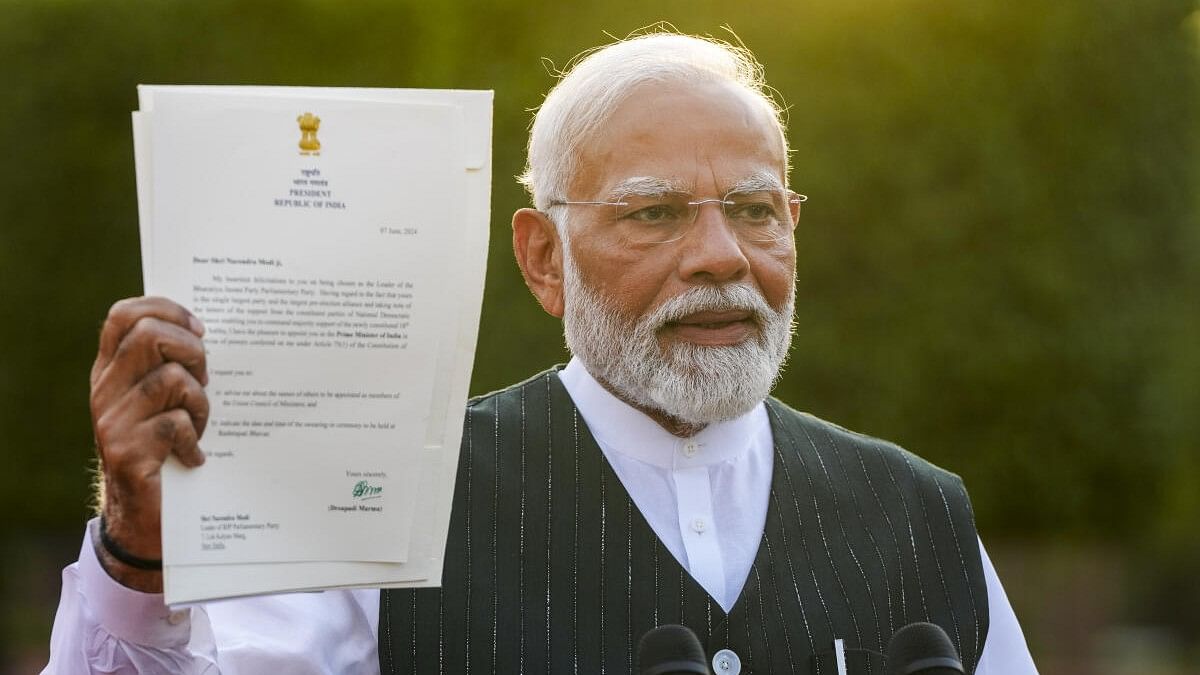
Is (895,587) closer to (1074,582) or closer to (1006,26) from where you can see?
(1006,26)

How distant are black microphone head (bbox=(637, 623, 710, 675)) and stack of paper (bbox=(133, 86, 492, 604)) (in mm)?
411

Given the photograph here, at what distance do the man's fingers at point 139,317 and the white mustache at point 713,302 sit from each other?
4.36ft

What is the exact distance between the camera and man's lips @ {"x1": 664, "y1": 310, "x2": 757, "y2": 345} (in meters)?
3.56

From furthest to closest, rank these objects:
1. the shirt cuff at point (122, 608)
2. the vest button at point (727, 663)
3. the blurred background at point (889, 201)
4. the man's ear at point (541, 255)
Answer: the blurred background at point (889, 201) < the man's ear at point (541, 255) < the vest button at point (727, 663) < the shirt cuff at point (122, 608)

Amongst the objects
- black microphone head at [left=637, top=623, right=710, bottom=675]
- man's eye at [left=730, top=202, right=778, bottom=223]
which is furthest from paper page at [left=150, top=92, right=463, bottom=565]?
man's eye at [left=730, top=202, right=778, bottom=223]

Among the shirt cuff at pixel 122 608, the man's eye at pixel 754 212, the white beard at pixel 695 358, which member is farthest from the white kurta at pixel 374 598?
the man's eye at pixel 754 212

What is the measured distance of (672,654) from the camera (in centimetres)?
248

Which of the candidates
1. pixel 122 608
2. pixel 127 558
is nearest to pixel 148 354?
pixel 127 558

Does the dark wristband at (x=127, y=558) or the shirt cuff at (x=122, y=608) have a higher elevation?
the dark wristband at (x=127, y=558)

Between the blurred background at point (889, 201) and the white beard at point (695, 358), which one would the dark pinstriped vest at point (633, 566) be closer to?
the white beard at point (695, 358)

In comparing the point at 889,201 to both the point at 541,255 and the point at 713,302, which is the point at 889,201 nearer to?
the point at 541,255

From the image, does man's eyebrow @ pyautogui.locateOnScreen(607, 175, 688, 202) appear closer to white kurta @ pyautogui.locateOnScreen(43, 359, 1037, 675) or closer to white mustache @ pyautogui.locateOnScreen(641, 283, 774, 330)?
white mustache @ pyautogui.locateOnScreen(641, 283, 774, 330)

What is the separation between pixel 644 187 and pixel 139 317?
4.63 ft

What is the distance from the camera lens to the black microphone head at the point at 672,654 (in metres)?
2.45
